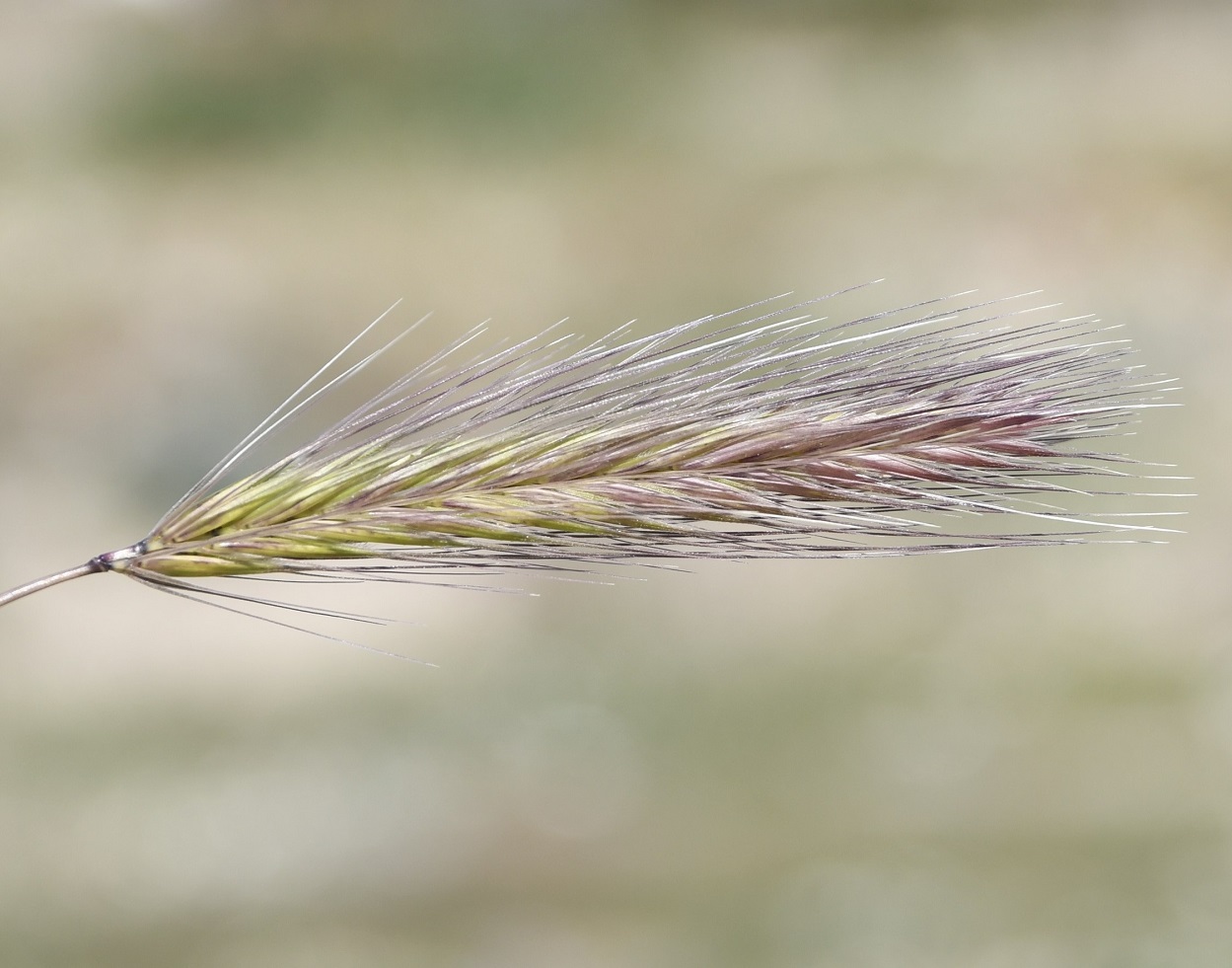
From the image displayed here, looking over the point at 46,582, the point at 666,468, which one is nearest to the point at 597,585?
the point at 666,468

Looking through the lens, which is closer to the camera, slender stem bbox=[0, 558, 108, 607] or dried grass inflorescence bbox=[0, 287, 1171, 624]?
slender stem bbox=[0, 558, 108, 607]

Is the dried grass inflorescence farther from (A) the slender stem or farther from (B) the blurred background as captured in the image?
(B) the blurred background

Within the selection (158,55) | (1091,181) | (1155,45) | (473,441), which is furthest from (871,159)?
(473,441)

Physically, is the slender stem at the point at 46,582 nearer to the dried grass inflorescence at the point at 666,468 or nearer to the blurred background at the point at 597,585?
the dried grass inflorescence at the point at 666,468

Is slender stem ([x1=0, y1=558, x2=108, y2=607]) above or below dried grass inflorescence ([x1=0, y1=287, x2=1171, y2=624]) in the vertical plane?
below

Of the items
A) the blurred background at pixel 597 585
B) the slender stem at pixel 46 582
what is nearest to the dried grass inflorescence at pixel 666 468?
the slender stem at pixel 46 582

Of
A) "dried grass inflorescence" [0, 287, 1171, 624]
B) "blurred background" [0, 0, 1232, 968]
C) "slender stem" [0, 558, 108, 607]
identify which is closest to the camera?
"slender stem" [0, 558, 108, 607]

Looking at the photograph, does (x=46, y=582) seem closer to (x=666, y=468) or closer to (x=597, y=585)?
(x=666, y=468)

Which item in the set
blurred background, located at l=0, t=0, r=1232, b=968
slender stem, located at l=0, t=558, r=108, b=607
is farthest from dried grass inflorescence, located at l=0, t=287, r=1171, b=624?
blurred background, located at l=0, t=0, r=1232, b=968
